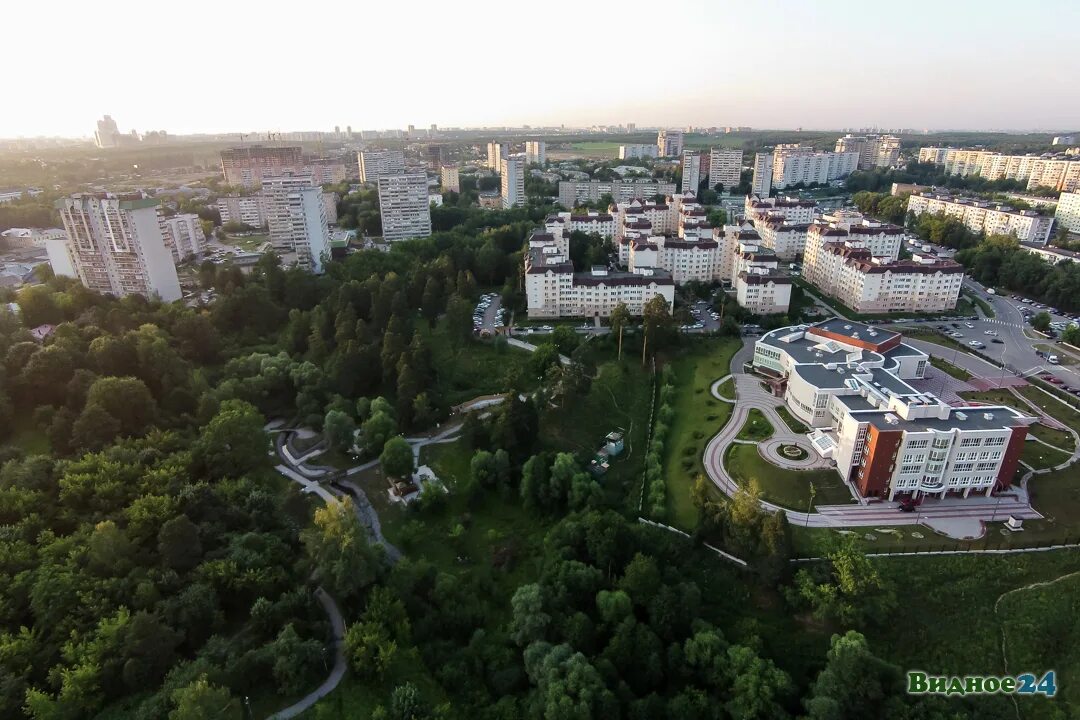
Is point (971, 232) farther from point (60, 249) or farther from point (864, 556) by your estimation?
point (60, 249)

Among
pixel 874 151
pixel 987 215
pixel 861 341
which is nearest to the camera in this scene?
pixel 861 341

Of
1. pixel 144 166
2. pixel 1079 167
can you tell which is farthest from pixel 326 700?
pixel 144 166

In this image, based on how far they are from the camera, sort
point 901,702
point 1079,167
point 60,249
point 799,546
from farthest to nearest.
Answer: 1. point 1079,167
2. point 60,249
3. point 799,546
4. point 901,702

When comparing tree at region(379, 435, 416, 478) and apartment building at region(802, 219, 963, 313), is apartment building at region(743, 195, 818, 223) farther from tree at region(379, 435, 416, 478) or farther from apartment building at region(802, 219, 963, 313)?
tree at region(379, 435, 416, 478)

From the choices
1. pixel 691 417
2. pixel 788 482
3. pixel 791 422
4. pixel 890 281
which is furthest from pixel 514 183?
pixel 788 482

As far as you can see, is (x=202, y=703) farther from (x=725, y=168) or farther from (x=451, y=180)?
(x=725, y=168)

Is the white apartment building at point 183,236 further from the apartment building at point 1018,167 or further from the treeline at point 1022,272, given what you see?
the apartment building at point 1018,167

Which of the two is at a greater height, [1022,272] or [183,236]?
[183,236]

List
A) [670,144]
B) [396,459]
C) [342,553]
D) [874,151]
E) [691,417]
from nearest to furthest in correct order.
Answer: [342,553]
[396,459]
[691,417]
[874,151]
[670,144]
